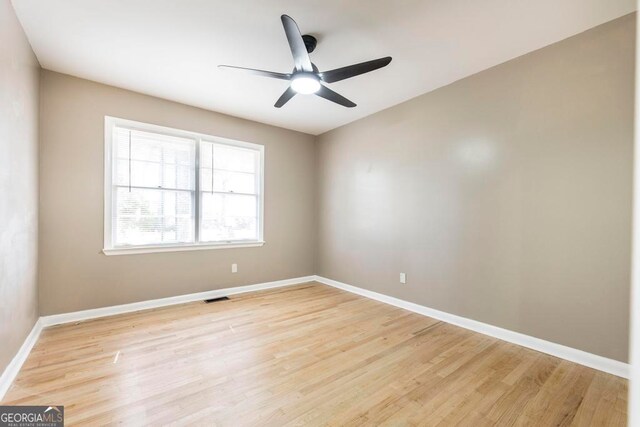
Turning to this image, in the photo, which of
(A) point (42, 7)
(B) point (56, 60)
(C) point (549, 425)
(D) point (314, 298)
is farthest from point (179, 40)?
(C) point (549, 425)

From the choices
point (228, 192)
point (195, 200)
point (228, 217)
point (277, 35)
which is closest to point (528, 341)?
point (277, 35)

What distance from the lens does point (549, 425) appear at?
69.2 inches

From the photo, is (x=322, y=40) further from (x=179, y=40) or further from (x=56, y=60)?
(x=56, y=60)

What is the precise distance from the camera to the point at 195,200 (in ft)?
13.3

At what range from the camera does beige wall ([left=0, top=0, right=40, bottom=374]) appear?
2.01 metres

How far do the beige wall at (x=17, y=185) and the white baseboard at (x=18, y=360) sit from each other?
60mm

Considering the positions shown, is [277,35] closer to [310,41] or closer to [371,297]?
[310,41]

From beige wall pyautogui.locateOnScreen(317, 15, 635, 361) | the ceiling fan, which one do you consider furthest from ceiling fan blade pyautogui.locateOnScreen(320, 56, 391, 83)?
beige wall pyautogui.locateOnScreen(317, 15, 635, 361)

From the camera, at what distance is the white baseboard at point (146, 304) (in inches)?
123

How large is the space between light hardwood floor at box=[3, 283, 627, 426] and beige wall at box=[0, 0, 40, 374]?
1.36 feet

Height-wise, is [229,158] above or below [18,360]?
above

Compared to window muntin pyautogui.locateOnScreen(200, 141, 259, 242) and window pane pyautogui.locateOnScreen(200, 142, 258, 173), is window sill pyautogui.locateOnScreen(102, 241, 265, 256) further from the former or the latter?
window pane pyautogui.locateOnScreen(200, 142, 258, 173)

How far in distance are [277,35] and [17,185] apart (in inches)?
96.8

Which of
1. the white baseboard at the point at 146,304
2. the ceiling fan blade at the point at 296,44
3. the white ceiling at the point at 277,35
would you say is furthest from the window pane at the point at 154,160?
the ceiling fan blade at the point at 296,44
